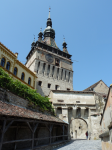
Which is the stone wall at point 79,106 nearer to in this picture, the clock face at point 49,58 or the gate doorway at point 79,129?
the gate doorway at point 79,129

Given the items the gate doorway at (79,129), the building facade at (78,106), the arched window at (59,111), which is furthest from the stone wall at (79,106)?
the gate doorway at (79,129)

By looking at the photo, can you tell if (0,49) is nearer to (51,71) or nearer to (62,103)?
(62,103)

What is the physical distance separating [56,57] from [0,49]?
64.5ft

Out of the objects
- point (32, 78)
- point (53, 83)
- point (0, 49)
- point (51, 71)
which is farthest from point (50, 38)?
point (0, 49)

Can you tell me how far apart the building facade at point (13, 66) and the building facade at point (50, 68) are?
5.18 metres

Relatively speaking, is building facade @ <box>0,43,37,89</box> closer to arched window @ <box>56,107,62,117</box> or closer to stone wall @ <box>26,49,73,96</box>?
stone wall @ <box>26,49,73,96</box>

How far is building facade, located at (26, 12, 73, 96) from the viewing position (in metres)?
31.3

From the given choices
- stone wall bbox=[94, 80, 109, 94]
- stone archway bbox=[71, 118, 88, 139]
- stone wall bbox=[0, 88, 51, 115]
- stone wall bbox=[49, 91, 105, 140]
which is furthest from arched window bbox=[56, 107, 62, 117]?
stone archway bbox=[71, 118, 88, 139]

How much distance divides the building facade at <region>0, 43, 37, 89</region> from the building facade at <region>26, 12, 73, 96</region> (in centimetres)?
518

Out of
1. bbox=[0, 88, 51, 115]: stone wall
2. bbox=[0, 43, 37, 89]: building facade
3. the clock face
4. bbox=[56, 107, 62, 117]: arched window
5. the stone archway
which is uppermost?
the clock face

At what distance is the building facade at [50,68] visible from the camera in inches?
1232

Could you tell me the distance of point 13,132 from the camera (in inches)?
417

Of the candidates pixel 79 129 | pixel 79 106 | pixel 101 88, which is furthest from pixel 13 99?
pixel 79 129

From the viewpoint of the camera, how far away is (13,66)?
21781 mm
